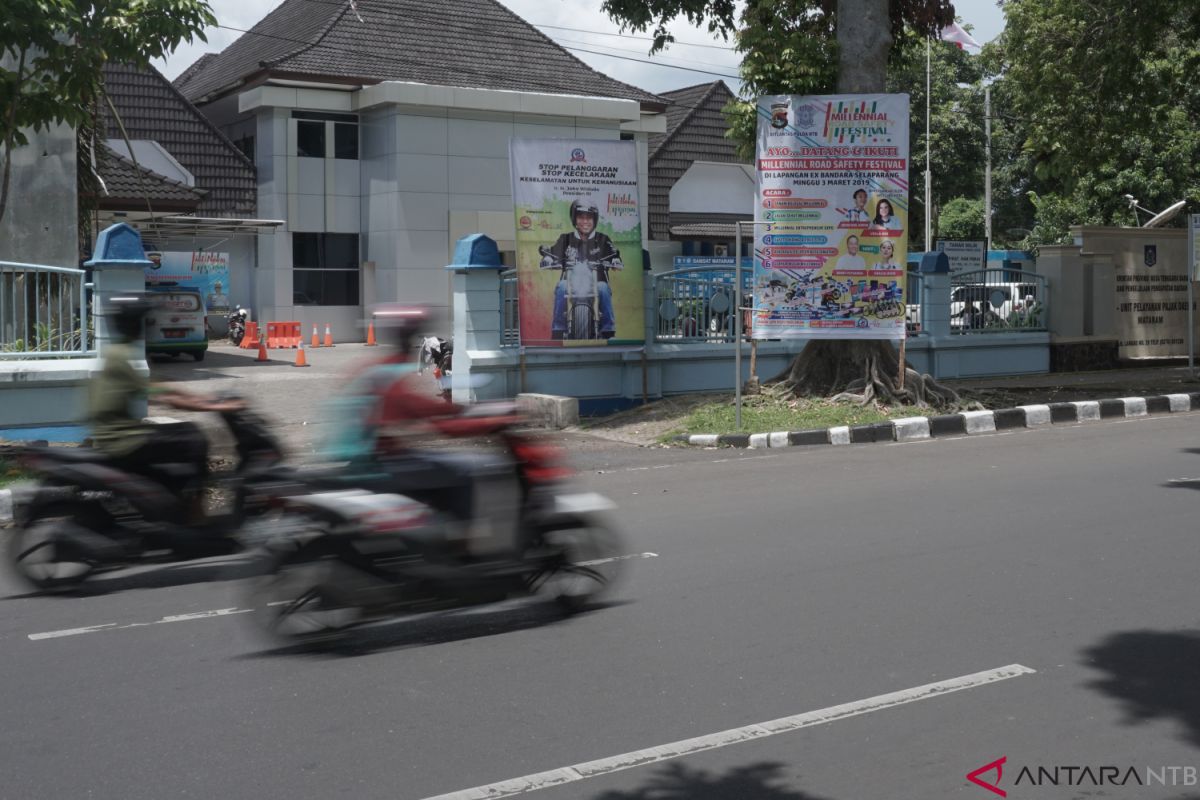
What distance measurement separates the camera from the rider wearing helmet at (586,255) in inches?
577

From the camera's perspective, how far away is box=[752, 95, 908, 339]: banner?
1448 cm

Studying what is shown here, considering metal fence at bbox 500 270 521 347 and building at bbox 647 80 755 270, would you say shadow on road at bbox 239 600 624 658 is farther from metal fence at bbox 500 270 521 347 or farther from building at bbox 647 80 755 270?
building at bbox 647 80 755 270

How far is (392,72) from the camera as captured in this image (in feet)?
98.2

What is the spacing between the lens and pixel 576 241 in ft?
48.2

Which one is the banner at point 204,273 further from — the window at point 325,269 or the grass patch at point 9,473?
the grass patch at point 9,473

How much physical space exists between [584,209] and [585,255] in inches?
21.2

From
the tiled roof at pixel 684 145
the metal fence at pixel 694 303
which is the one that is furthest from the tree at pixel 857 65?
the tiled roof at pixel 684 145

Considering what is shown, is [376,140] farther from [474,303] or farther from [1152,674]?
[1152,674]

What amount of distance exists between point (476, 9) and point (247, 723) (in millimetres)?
31367

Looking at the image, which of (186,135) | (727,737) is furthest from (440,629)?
(186,135)

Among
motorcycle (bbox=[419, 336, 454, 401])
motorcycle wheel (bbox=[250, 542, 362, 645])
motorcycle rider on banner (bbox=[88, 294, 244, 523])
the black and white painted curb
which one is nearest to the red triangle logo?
motorcycle wheel (bbox=[250, 542, 362, 645])

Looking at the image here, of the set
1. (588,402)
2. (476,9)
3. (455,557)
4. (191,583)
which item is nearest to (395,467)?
(455,557)

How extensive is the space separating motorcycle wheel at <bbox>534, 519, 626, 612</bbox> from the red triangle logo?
243 centimetres

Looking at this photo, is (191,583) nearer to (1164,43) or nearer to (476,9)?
(1164,43)
